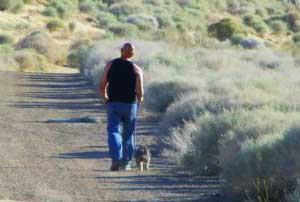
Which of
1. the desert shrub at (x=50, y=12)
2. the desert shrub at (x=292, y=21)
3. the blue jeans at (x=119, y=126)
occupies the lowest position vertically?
the desert shrub at (x=292, y=21)

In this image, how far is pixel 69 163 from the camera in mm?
17469

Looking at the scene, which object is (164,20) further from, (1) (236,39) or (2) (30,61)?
(2) (30,61)

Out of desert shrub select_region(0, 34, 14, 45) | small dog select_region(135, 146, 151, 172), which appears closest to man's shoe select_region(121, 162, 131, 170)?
small dog select_region(135, 146, 151, 172)

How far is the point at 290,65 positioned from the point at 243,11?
197 ft

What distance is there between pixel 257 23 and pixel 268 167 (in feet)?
236

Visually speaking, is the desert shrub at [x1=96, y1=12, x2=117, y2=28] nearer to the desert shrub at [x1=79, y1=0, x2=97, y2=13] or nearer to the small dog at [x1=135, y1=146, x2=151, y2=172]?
the desert shrub at [x1=79, y1=0, x2=97, y2=13]

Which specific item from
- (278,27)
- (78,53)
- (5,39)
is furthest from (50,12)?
(78,53)

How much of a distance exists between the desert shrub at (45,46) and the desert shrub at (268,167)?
46635mm

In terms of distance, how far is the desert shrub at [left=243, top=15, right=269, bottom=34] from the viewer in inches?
3226

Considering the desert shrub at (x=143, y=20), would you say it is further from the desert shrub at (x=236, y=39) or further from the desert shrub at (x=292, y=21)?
the desert shrub at (x=292, y=21)

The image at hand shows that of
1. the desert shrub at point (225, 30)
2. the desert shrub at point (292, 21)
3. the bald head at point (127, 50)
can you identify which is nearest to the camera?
the bald head at point (127, 50)

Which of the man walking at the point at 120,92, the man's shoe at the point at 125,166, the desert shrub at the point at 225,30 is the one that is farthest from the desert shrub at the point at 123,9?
the man walking at the point at 120,92

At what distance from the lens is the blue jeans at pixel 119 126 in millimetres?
15953

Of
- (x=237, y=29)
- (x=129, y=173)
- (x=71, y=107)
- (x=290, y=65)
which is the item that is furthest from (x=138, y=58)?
(x=237, y=29)
